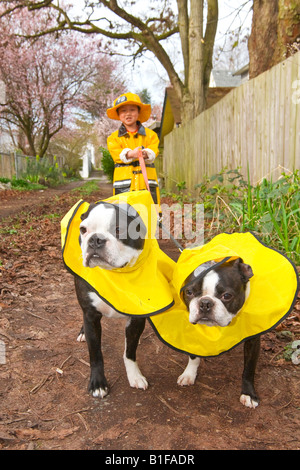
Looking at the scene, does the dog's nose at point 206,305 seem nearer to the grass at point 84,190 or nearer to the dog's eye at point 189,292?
the dog's eye at point 189,292

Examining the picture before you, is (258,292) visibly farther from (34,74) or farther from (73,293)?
(34,74)

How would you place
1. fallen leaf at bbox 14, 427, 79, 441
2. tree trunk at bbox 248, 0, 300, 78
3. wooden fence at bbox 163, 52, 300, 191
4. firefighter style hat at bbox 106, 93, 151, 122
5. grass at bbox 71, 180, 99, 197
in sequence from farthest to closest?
grass at bbox 71, 180, 99, 197 → tree trunk at bbox 248, 0, 300, 78 → wooden fence at bbox 163, 52, 300, 191 → firefighter style hat at bbox 106, 93, 151, 122 → fallen leaf at bbox 14, 427, 79, 441

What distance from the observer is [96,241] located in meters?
2.16

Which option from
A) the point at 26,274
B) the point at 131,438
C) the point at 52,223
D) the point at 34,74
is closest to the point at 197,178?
the point at 52,223

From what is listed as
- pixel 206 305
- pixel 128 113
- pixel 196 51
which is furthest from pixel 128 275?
pixel 196 51

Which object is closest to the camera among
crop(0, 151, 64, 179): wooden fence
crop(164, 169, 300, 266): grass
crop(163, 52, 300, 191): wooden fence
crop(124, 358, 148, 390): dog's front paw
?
crop(124, 358, 148, 390): dog's front paw

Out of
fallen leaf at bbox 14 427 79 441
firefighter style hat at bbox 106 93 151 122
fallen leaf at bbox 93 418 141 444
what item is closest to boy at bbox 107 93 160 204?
firefighter style hat at bbox 106 93 151 122

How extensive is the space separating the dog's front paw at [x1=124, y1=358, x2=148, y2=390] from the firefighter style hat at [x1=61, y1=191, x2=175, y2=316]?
1.79ft

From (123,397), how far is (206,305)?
88 centimetres

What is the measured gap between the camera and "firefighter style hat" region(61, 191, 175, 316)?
234 centimetres

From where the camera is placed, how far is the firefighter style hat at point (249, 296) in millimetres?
2352

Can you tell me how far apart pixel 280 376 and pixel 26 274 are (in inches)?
128

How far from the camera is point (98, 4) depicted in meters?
12.7

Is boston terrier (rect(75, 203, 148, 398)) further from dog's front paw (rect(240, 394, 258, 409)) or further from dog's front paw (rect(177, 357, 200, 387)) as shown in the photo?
dog's front paw (rect(240, 394, 258, 409))
